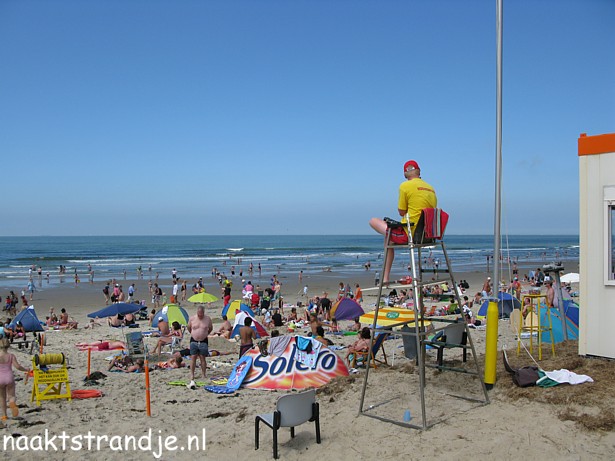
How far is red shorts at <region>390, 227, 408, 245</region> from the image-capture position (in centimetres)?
612

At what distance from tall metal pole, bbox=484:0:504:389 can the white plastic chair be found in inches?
94.0

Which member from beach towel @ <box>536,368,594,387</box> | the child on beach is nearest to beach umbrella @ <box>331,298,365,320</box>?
beach towel @ <box>536,368,594,387</box>

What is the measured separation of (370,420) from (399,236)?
2395 millimetres

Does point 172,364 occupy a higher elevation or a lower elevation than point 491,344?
lower

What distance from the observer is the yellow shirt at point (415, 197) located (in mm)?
6039

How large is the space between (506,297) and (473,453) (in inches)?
429

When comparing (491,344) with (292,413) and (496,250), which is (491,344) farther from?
(292,413)

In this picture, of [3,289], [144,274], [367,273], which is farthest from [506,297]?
[144,274]

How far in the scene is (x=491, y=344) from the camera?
22.3 ft

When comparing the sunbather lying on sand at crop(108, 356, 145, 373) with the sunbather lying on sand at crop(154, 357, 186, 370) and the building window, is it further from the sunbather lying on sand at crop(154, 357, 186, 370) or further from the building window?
the building window

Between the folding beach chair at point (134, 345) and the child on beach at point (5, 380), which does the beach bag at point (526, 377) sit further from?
the folding beach chair at point (134, 345)

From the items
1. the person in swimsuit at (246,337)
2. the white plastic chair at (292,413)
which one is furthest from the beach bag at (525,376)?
the person in swimsuit at (246,337)

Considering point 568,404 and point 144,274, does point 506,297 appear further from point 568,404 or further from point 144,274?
point 144,274

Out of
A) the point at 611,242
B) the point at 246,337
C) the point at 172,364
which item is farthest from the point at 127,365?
the point at 611,242
